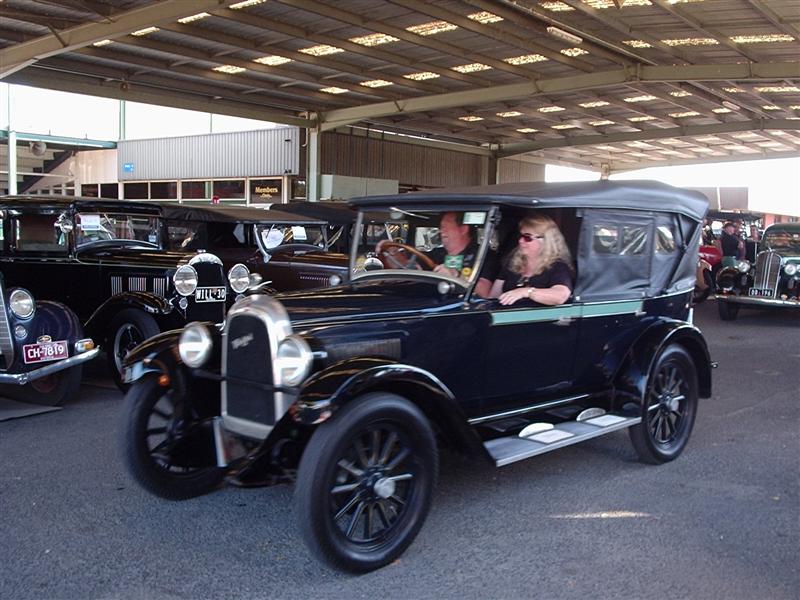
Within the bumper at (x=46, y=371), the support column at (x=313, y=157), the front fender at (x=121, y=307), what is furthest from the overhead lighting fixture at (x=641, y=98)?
the bumper at (x=46, y=371)

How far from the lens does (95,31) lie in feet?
41.9

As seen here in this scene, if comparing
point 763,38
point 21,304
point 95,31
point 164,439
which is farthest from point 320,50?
point 164,439

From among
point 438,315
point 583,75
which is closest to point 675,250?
point 438,315

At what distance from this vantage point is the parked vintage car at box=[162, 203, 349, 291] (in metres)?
9.30

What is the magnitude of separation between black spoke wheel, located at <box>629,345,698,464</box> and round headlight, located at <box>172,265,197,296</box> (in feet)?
14.2

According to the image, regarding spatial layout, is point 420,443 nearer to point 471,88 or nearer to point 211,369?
point 211,369

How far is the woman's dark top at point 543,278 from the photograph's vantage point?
14.5 feet

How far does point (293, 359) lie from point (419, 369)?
1.90 ft

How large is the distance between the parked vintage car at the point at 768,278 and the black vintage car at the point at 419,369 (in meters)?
8.07

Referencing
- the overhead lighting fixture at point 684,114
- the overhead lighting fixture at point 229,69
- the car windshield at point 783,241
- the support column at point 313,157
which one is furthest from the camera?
the overhead lighting fixture at point 684,114

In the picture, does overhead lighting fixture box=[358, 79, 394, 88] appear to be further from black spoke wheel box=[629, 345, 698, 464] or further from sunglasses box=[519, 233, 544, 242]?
sunglasses box=[519, 233, 544, 242]

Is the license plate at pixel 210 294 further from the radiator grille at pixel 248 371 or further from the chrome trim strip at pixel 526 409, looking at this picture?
the chrome trim strip at pixel 526 409

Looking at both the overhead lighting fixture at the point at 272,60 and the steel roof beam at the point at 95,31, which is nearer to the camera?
the steel roof beam at the point at 95,31

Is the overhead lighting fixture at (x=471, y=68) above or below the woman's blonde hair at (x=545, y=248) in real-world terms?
above
